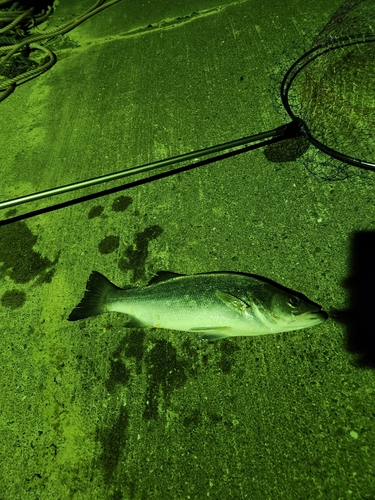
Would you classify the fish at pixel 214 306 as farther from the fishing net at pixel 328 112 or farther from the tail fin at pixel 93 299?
the fishing net at pixel 328 112

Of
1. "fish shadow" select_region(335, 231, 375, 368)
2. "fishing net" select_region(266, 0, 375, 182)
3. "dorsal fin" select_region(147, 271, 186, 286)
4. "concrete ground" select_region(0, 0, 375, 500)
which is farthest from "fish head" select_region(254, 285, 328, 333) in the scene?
"fishing net" select_region(266, 0, 375, 182)

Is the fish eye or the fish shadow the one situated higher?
the fish eye

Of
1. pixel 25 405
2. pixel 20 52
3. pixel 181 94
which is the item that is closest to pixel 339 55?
pixel 181 94

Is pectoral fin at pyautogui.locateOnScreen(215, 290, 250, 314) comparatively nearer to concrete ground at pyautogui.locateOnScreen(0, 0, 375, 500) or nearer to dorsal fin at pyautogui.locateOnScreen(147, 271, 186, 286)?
concrete ground at pyautogui.locateOnScreen(0, 0, 375, 500)

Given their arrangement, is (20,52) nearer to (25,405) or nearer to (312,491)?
(25,405)

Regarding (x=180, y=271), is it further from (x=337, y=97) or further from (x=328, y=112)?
(x=337, y=97)

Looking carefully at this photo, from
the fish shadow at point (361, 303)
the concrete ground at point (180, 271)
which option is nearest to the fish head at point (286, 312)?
the concrete ground at point (180, 271)
